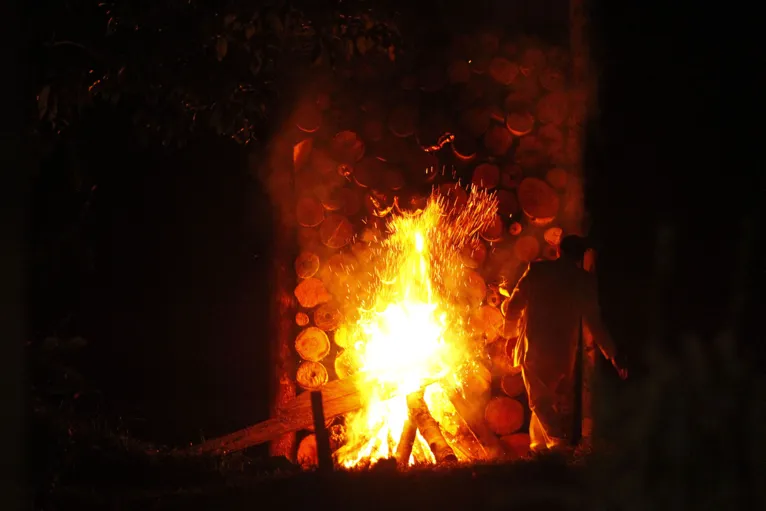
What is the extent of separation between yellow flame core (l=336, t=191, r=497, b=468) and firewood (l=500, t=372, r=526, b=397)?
396 mm

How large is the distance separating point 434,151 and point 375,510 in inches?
147

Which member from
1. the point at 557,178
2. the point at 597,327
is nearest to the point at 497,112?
the point at 557,178

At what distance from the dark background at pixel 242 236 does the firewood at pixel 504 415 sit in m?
1.60

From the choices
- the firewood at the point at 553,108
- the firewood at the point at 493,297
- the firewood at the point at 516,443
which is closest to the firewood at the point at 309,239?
the firewood at the point at 493,297

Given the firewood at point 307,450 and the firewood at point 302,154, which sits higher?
the firewood at point 302,154

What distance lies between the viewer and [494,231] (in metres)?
6.78

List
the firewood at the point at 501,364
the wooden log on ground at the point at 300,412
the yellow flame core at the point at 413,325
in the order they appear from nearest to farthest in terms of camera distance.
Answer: the wooden log on ground at the point at 300,412
the yellow flame core at the point at 413,325
the firewood at the point at 501,364

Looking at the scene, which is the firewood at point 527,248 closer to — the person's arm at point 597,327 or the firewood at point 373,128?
the person's arm at point 597,327

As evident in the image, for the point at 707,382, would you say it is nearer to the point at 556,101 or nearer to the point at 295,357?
the point at 556,101

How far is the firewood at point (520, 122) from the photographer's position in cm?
677

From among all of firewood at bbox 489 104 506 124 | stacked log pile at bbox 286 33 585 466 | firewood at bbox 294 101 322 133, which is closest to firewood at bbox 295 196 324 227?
stacked log pile at bbox 286 33 585 466

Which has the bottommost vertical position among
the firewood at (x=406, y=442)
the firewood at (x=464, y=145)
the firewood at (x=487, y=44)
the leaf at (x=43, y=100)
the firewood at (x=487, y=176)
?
the firewood at (x=406, y=442)

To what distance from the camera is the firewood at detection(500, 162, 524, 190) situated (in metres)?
6.81

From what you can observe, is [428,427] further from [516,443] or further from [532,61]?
[532,61]
